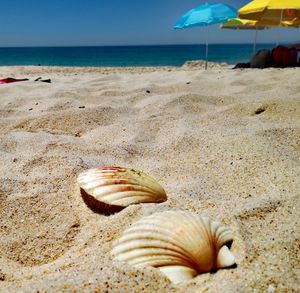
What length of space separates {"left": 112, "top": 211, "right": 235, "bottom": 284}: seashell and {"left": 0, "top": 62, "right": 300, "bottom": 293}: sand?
4 cm

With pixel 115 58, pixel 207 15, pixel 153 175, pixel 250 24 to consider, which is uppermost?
pixel 250 24

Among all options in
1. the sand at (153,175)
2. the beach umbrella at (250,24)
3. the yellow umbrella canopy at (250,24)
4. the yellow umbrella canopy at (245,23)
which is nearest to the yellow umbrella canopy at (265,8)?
the yellow umbrella canopy at (250,24)

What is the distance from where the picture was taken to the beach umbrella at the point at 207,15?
9.49 meters

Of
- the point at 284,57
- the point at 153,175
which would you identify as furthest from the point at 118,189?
Answer: the point at 284,57

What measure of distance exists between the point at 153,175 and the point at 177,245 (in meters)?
0.81

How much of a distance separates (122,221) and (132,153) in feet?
2.94

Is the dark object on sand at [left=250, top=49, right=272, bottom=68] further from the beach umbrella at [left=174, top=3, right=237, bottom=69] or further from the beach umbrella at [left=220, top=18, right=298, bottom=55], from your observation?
the beach umbrella at [left=220, top=18, right=298, bottom=55]

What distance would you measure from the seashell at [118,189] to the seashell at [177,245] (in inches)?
10.1

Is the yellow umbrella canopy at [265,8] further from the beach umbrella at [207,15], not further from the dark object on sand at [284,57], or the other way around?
the dark object on sand at [284,57]

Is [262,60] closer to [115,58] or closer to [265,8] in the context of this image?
[265,8]

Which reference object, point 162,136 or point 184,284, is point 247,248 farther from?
point 162,136

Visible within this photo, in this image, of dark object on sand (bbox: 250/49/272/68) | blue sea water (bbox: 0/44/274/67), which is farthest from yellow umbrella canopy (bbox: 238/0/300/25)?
blue sea water (bbox: 0/44/274/67)

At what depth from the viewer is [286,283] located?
107cm

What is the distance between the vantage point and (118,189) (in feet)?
5.19
